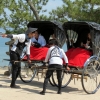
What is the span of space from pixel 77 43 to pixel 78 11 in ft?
19.1

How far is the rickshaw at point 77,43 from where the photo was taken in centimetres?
878

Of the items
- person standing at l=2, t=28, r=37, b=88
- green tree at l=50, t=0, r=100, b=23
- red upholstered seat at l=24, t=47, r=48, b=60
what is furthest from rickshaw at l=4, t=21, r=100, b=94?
green tree at l=50, t=0, r=100, b=23

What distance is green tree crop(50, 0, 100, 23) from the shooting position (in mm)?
14984

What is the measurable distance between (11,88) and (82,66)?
2039mm

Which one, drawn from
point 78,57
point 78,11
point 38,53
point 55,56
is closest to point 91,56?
point 78,57

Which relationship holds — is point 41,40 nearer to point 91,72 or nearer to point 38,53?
point 38,53

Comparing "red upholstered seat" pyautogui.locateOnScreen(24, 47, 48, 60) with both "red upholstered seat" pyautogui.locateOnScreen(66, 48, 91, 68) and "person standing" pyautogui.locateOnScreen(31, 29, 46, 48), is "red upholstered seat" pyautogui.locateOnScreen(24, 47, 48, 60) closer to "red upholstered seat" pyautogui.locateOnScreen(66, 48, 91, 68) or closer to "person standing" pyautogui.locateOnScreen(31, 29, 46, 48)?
"person standing" pyautogui.locateOnScreen(31, 29, 46, 48)

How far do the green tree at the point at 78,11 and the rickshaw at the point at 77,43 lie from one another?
4307mm

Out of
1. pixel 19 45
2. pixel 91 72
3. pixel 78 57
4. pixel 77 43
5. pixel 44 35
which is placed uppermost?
pixel 44 35

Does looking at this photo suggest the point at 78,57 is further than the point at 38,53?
No

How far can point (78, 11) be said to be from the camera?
15836 millimetres

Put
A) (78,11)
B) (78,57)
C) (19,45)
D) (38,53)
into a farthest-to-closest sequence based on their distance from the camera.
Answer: (78,11)
(38,53)
(19,45)
(78,57)

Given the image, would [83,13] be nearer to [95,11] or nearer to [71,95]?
[95,11]

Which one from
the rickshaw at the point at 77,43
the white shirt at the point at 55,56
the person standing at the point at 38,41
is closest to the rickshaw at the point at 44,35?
the rickshaw at the point at 77,43
